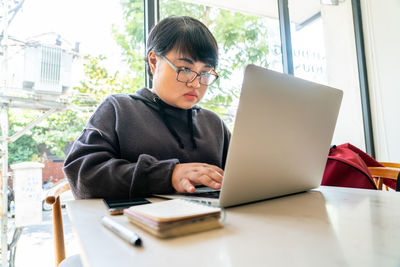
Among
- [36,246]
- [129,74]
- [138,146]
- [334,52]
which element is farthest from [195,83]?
[334,52]

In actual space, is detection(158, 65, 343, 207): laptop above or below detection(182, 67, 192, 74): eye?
below

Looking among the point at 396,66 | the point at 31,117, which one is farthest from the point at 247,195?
the point at 396,66

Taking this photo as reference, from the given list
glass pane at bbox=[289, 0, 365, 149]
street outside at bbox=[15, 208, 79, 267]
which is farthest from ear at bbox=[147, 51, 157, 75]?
glass pane at bbox=[289, 0, 365, 149]

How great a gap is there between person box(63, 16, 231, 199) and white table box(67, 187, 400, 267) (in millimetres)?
159

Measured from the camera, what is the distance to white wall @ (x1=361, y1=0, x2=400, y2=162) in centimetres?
213

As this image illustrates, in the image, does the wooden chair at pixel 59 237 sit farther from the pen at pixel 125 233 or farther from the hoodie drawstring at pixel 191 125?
the hoodie drawstring at pixel 191 125

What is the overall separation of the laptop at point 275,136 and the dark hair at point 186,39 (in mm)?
448

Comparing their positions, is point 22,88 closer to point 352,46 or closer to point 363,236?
point 363,236

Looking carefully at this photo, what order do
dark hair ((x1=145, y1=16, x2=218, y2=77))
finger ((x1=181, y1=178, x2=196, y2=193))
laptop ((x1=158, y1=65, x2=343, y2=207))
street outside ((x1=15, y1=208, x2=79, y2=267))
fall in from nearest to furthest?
1. laptop ((x1=158, y1=65, x2=343, y2=207))
2. finger ((x1=181, y1=178, x2=196, y2=193))
3. dark hair ((x1=145, y1=16, x2=218, y2=77))
4. street outside ((x1=15, y1=208, x2=79, y2=267))

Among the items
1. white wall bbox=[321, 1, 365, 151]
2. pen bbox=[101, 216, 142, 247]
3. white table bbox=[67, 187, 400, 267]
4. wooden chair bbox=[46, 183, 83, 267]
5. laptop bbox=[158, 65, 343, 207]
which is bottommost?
wooden chair bbox=[46, 183, 83, 267]

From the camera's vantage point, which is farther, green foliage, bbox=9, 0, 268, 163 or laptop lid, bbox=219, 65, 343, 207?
green foliage, bbox=9, 0, 268, 163

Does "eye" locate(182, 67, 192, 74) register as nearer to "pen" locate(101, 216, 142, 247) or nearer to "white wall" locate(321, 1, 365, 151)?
"pen" locate(101, 216, 142, 247)

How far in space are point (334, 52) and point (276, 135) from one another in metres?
2.38

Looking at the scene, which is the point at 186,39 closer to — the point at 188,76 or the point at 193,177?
the point at 188,76
